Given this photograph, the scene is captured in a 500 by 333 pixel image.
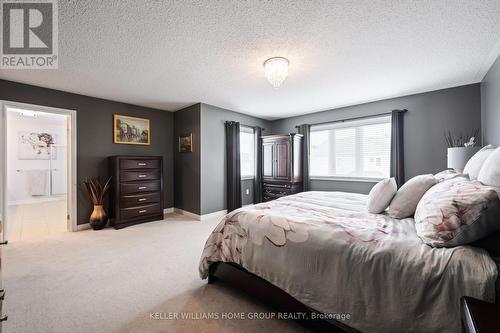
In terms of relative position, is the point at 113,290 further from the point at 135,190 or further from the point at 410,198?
the point at 410,198

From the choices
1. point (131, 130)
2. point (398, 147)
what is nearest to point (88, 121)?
point (131, 130)

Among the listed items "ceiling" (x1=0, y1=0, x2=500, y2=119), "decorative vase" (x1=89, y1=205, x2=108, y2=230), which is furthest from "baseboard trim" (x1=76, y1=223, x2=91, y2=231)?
"ceiling" (x1=0, y1=0, x2=500, y2=119)

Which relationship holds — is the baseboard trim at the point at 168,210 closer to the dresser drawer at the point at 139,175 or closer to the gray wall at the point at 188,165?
the gray wall at the point at 188,165

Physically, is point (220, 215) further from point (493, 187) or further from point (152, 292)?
point (493, 187)

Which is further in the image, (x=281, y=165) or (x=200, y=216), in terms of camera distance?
(x=281, y=165)

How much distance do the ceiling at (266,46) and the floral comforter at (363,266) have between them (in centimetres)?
168

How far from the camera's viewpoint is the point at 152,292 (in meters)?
1.88

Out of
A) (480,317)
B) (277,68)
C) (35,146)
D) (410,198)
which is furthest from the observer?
(35,146)

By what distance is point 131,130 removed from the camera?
4316 millimetres

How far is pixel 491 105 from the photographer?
271 cm

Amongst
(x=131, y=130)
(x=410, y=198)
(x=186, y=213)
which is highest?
(x=131, y=130)

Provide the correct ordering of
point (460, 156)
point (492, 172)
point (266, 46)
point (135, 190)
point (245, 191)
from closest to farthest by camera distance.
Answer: point (492, 172), point (266, 46), point (460, 156), point (135, 190), point (245, 191)

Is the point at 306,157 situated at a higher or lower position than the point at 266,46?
lower

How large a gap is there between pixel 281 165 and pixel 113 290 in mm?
3759
